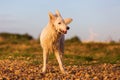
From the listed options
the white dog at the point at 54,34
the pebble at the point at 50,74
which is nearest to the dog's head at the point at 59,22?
the white dog at the point at 54,34

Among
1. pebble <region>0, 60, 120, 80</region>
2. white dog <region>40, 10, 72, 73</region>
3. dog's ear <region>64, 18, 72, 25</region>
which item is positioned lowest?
pebble <region>0, 60, 120, 80</region>

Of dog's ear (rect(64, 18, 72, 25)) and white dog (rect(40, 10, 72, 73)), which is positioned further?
dog's ear (rect(64, 18, 72, 25))

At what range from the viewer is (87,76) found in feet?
38.6

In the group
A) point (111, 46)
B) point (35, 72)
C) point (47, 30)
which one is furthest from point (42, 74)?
point (111, 46)

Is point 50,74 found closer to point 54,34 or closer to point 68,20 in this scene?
point 54,34

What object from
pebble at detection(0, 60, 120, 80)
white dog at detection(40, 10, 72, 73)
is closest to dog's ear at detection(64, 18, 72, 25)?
white dog at detection(40, 10, 72, 73)

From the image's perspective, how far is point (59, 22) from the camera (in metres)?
11.8

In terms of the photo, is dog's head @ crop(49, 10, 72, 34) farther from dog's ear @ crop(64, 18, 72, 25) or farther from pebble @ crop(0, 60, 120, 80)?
pebble @ crop(0, 60, 120, 80)

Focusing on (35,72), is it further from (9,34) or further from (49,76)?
(9,34)

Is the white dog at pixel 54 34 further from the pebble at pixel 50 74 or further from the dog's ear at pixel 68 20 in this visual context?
the pebble at pixel 50 74

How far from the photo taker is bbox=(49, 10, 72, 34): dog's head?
11.6 m

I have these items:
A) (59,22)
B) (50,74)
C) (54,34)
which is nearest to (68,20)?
(59,22)

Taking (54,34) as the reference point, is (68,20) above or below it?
above

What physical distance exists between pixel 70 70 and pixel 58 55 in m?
0.87
